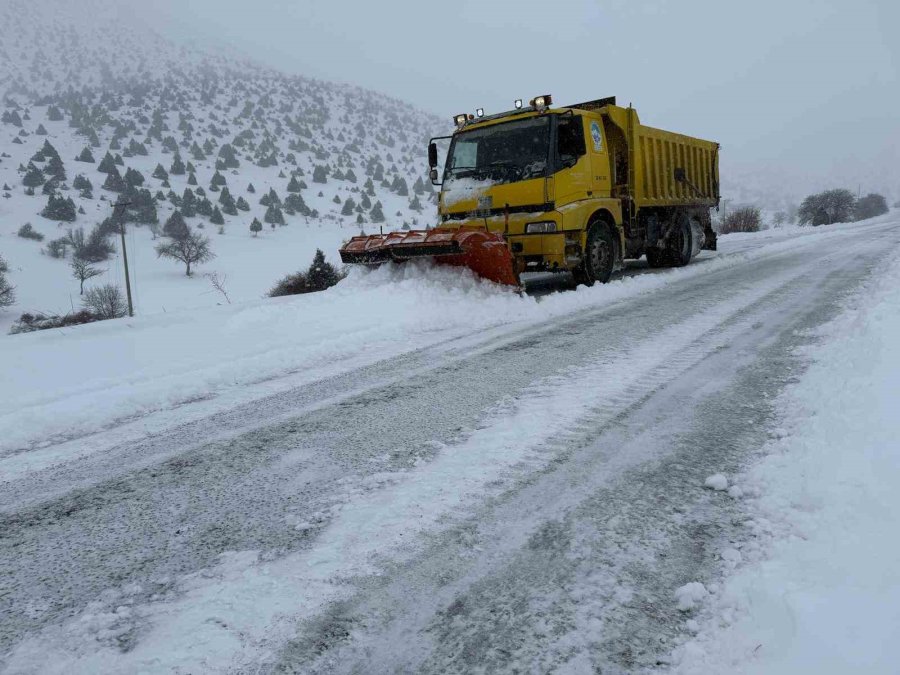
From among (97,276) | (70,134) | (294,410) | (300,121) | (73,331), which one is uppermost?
(300,121)

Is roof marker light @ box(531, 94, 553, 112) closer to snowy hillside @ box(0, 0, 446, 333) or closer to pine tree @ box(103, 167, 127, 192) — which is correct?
snowy hillside @ box(0, 0, 446, 333)

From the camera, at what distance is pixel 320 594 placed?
5.89 feet

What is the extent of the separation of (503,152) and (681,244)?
5.07 metres

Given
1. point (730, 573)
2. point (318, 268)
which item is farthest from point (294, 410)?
point (318, 268)

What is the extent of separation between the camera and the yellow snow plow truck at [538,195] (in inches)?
292

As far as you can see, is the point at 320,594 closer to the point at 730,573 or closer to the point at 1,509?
the point at 730,573

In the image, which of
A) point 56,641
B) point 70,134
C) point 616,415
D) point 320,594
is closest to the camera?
point 56,641

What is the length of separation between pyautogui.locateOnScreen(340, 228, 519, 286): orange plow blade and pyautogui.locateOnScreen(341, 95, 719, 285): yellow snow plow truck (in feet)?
0.04

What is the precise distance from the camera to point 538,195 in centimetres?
797

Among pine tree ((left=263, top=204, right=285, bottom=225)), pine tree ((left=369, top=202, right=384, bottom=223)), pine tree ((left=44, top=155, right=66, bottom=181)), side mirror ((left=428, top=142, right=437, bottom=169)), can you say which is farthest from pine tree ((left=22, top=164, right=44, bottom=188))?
side mirror ((left=428, top=142, right=437, bottom=169))

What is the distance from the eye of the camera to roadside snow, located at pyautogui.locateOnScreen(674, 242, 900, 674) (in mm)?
1436

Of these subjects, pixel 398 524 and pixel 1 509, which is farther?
pixel 1 509

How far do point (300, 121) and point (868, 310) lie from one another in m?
52.8

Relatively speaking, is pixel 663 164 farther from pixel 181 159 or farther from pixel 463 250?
pixel 181 159
